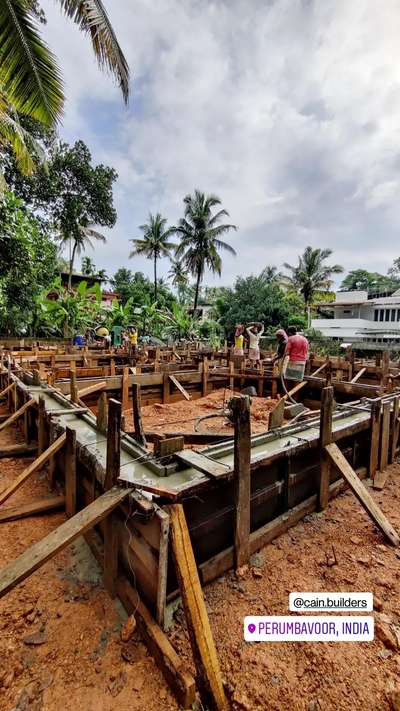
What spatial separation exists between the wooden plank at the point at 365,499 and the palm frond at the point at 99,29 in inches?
301

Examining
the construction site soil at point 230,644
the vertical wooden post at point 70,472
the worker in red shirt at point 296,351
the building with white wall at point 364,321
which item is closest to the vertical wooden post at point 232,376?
the worker in red shirt at point 296,351

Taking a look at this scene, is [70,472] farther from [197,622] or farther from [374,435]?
[374,435]

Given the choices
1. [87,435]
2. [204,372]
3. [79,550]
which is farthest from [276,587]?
[204,372]

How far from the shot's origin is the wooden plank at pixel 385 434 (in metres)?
4.88

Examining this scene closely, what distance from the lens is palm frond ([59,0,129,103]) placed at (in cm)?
559

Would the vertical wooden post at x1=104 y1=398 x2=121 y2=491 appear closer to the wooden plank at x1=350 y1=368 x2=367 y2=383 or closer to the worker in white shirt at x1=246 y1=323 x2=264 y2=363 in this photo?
the wooden plank at x1=350 y1=368 x2=367 y2=383

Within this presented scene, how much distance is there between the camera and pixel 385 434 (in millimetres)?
4949

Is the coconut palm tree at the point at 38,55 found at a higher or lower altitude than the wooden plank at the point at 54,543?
higher

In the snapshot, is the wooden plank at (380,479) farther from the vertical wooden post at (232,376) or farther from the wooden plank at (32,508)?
the vertical wooden post at (232,376)

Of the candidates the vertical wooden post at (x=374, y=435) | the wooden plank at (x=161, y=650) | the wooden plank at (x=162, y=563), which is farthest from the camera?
the vertical wooden post at (x=374, y=435)

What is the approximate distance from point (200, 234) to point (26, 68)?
21407 millimetres

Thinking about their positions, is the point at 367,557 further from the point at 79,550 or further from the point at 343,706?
the point at 79,550

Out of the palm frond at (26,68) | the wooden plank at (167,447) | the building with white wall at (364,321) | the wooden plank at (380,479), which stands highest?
the palm frond at (26,68)

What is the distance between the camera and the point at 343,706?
6.26ft
